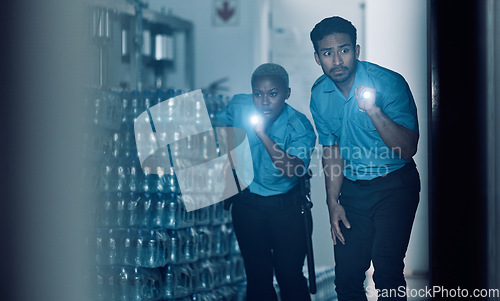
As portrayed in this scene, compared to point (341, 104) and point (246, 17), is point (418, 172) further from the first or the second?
point (246, 17)

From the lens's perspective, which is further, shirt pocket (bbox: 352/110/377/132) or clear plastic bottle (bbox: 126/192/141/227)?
clear plastic bottle (bbox: 126/192/141/227)

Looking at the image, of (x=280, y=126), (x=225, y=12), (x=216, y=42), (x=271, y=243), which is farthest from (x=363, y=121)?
(x=216, y=42)

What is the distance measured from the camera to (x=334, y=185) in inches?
92.7

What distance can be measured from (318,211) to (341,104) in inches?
17.3

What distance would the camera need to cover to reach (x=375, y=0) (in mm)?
2389

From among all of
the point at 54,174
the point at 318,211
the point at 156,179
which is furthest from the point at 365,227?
the point at 54,174

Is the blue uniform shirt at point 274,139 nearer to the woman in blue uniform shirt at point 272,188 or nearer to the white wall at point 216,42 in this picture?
the woman in blue uniform shirt at point 272,188

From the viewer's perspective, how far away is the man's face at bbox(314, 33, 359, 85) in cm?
227

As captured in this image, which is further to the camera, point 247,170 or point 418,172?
point 247,170

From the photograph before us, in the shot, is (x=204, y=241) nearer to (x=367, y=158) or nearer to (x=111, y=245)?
(x=111, y=245)

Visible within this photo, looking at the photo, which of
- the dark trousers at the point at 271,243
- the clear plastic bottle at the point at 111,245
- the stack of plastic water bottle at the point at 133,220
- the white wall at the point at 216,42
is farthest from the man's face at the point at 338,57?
the clear plastic bottle at the point at 111,245

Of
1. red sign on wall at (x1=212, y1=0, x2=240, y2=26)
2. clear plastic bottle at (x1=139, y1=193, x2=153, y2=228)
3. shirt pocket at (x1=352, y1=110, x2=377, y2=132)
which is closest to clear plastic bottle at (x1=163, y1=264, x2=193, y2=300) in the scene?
clear plastic bottle at (x1=139, y1=193, x2=153, y2=228)

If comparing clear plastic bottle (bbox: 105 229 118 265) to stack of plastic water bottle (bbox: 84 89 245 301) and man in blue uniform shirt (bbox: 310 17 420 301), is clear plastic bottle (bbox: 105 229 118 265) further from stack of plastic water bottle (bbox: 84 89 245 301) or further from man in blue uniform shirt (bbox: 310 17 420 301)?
man in blue uniform shirt (bbox: 310 17 420 301)

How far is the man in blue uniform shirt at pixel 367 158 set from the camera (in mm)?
2229
